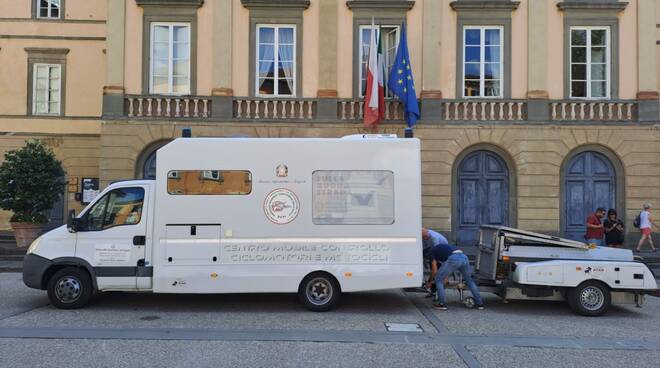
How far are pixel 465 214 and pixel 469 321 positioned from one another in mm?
9793

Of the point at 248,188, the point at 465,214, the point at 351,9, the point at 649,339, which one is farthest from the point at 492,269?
the point at 351,9

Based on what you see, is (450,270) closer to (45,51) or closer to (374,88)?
(374,88)

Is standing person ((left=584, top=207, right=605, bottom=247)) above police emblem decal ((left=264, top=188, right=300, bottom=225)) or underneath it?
underneath

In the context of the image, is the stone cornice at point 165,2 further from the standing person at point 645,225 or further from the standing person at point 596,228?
the standing person at point 645,225

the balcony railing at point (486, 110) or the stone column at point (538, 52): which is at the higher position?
the stone column at point (538, 52)

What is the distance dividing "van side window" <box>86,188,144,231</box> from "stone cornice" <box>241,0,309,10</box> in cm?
1081

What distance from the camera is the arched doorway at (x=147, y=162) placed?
59.8 feet

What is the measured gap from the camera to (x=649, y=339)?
799cm

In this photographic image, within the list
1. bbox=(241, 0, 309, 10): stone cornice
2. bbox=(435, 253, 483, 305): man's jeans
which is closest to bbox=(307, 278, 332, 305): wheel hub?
bbox=(435, 253, 483, 305): man's jeans

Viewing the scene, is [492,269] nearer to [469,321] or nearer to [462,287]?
[462,287]

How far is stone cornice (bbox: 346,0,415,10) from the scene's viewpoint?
18.3m

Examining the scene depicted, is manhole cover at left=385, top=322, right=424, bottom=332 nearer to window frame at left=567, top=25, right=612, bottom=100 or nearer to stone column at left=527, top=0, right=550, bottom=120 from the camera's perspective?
stone column at left=527, top=0, right=550, bottom=120

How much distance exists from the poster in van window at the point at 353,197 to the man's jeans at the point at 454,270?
1.41 metres

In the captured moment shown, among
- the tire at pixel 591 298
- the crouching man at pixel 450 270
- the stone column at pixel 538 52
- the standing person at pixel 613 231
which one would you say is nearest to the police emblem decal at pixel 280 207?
the crouching man at pixel 450 270
